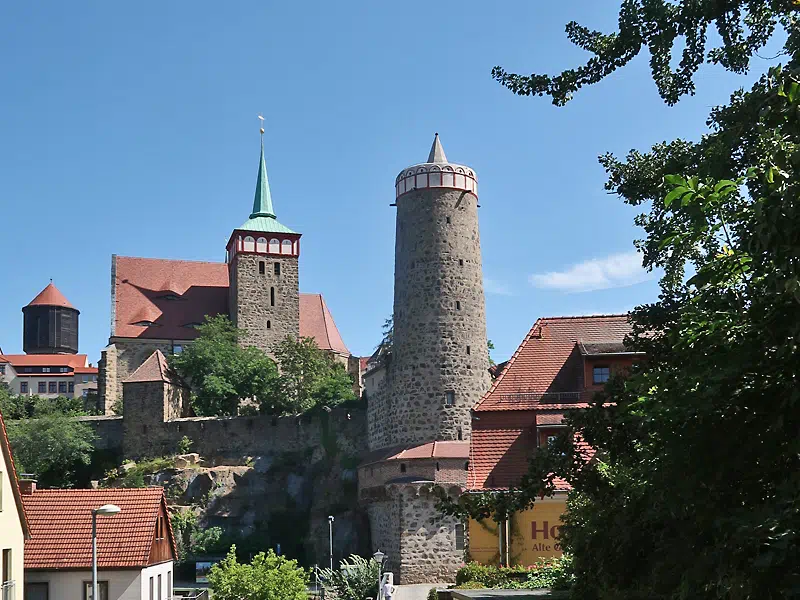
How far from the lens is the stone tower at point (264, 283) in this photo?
6319 cm

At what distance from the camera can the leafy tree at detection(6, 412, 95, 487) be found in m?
51.9

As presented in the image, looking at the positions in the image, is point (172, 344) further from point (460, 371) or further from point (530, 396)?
point (530, 396)

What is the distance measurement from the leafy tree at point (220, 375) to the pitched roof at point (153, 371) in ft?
2.91

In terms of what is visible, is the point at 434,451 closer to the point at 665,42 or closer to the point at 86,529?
Answer: the point at 86,529

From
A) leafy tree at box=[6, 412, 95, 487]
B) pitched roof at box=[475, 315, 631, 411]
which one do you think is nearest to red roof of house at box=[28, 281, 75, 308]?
leafy tree at box=[6, 412, 95, 487]

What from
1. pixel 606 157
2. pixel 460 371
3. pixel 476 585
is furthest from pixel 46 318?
pixel 606 157

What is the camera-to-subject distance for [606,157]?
1150cm

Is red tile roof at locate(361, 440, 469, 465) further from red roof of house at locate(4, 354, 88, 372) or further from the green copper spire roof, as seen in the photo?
red roof of house at locate(4, 354, 88, 372)

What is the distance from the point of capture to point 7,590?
819 inches

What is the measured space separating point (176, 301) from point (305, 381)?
13.6 m

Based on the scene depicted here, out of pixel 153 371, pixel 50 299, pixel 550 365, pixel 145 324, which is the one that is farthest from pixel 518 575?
pixel 50 299

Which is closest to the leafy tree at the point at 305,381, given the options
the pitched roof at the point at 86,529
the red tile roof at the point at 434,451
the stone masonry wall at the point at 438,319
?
the red tile roof at the point at 434,451

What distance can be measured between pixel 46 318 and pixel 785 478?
322ft

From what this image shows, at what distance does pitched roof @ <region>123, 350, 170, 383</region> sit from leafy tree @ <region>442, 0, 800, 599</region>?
1811 inches
